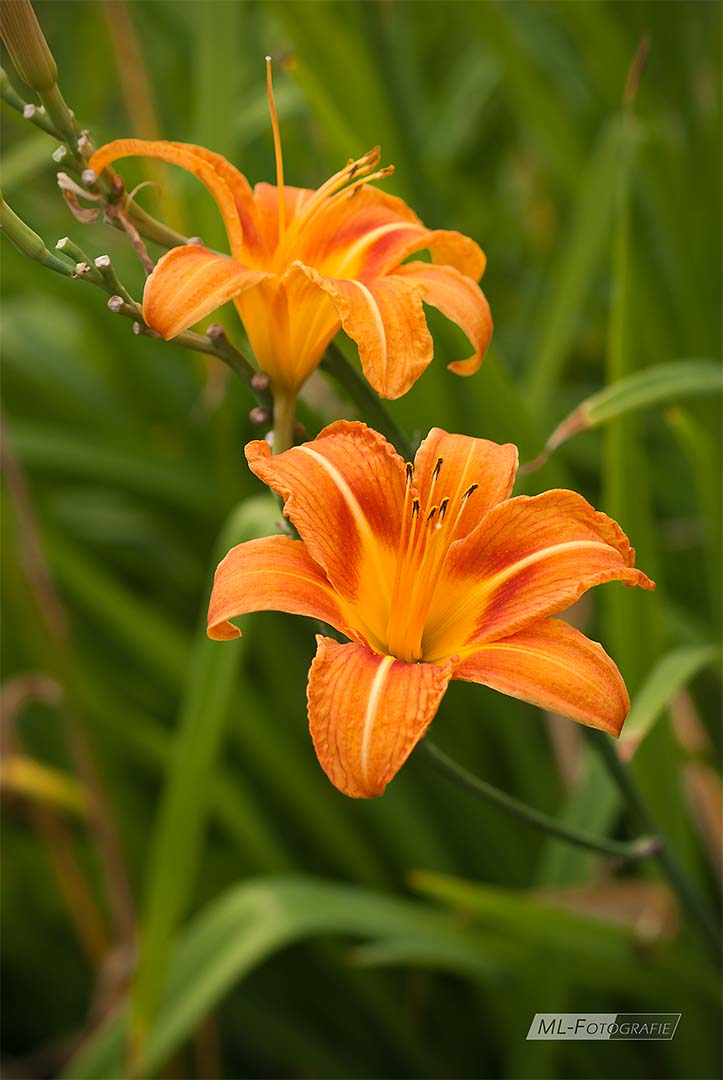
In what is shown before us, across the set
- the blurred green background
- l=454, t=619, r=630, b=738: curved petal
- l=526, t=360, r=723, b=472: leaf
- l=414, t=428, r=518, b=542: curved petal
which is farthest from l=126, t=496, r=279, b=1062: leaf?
l=454, t=619, r=630, b=738: curved petal

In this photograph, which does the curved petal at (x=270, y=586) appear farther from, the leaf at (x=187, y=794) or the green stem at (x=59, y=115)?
the leaf at (x=187, y=794)

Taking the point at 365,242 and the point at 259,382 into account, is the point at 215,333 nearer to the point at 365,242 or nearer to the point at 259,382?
the point at 259,382

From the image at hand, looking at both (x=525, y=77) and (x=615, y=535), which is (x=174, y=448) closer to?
(x=525, y=77)

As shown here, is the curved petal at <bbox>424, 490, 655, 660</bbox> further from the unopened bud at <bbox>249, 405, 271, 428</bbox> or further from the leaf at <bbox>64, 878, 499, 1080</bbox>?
the leaf at <bbox>64, 878, 499, 1080</bbox>

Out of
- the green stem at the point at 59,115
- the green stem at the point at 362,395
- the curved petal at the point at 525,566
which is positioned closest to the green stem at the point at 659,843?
the curved petal at the point at 525,566

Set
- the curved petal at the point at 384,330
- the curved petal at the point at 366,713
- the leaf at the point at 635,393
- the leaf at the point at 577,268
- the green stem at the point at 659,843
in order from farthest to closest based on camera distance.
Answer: the leaf at the point at 577,268
the leaf at the point at 635,393
the green stem at the point at 659,843
the curved petal at the point at 384,330
the curved petal at the point at 366,713
